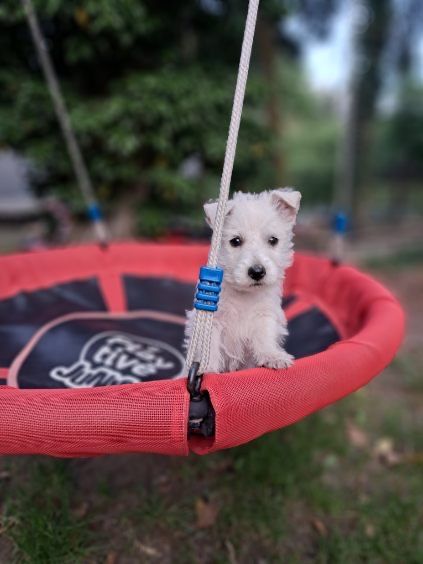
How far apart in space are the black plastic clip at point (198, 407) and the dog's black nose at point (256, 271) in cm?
24

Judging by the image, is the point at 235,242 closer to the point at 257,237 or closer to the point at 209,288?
the point at 257,237

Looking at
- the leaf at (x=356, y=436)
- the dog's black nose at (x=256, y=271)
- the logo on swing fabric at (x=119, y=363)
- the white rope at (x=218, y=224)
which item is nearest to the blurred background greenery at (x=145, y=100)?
the logo on swing fabric at (x=119, y=363)

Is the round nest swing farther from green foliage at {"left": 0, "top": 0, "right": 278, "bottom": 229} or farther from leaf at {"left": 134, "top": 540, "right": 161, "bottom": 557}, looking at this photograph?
green foliage at {"left": 0, "top": 0, "right": 278, "bottom": 229}

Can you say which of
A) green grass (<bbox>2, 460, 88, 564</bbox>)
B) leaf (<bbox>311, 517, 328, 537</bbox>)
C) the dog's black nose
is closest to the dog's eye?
the dog's black nose

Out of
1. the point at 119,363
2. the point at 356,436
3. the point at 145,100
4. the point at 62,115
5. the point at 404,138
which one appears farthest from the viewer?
the point at 404,138

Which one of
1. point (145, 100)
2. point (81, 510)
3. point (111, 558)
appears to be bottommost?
point (111, 558)

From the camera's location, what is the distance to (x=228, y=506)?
194cm

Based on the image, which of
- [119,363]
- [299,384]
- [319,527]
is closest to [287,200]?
[299,384]

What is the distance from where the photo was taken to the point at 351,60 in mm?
6402

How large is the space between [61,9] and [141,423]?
113 inches

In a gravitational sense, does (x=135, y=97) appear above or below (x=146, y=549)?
above

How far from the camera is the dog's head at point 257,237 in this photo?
1176 millimetres

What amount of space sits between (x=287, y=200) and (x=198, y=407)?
0.56 m

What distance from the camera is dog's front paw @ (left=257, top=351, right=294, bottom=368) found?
126 centimetres
